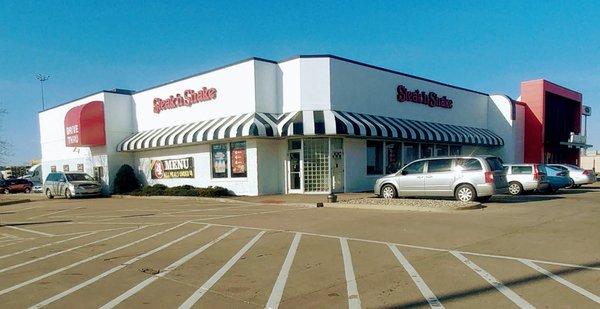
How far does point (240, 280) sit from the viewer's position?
19.6 ft

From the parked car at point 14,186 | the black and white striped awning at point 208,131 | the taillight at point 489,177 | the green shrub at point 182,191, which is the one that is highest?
the black and white striped awning at point 208,131

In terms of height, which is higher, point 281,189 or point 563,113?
point 563,113

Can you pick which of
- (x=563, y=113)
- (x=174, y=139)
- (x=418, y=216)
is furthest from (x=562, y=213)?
(x=563, y=113)

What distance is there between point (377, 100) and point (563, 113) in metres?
25.0

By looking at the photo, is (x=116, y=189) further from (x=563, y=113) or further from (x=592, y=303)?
(x=563, y=113)

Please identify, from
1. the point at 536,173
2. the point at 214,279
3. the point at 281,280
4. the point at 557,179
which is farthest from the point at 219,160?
the point at 281,280

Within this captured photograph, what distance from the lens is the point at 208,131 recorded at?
2145cm

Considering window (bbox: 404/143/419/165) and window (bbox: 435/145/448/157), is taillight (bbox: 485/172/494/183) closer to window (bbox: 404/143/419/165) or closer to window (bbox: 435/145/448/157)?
window (bbox: 404/143/419/165)

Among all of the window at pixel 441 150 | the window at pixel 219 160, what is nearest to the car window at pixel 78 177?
the window at pixel 219 160

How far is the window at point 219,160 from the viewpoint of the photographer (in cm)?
2241

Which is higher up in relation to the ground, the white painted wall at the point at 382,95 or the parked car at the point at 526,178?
the white painted wall at the point at 382,95

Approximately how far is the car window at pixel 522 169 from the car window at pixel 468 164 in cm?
552

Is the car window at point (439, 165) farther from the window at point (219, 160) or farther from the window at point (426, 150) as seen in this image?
the window at point (219, 160)

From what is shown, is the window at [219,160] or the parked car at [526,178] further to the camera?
the window at [219,160]
